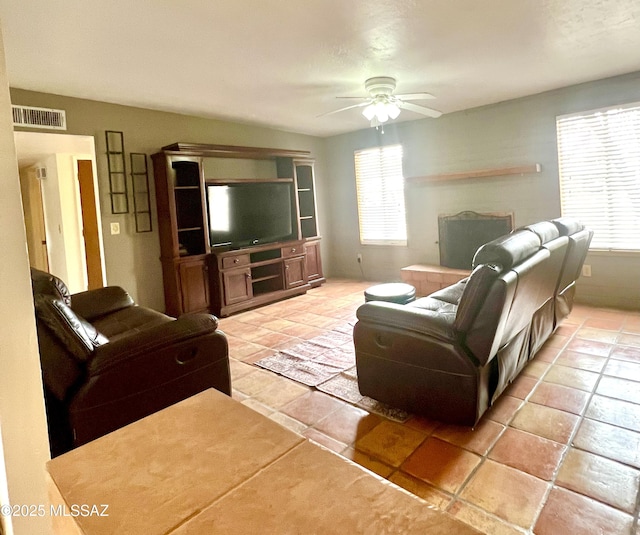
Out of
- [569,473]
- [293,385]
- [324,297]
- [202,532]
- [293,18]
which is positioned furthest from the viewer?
[324,297]

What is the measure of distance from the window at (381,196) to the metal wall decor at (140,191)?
3254 mm

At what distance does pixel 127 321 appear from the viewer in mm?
3043

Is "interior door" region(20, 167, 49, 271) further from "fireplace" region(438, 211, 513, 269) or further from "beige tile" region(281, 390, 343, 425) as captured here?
"fireplace" region(438, 211, 513, 269)

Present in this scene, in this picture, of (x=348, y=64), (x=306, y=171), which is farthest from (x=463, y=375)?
(x=306, y=171)

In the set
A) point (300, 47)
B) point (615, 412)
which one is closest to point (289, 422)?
point (615, 412)

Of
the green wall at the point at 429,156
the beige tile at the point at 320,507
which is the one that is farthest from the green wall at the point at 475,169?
the beige tile at the point at 320,507

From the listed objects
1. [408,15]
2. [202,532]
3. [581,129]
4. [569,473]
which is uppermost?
[408,15]

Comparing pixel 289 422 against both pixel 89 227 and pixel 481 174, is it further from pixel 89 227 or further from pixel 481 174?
pixel 89 227

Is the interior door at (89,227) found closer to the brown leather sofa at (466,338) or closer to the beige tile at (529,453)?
the brown leather sofa at (466,338)

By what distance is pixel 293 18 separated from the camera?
2.57m

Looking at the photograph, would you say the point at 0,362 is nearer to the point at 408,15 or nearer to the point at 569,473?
the point at 569,473

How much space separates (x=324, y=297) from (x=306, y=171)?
1952mm

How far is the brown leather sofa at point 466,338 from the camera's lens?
2.07 m

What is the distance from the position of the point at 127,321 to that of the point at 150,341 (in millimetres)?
1124
